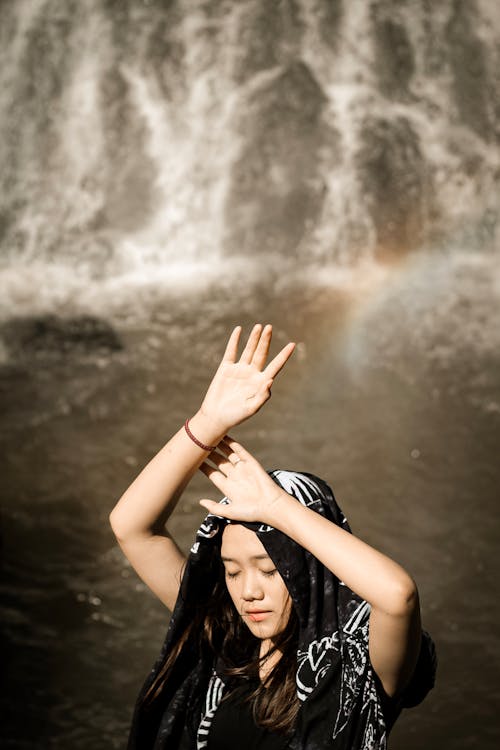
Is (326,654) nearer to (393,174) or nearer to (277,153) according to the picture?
(393,174)

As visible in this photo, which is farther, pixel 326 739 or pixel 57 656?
pixel 57 656

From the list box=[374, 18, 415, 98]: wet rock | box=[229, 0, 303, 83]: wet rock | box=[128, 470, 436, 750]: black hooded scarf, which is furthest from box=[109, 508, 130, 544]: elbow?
box=[229, 0, 303, 83]: wet rock

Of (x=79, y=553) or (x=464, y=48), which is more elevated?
(x=464, y=48)

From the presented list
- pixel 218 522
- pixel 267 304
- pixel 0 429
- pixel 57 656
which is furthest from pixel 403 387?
pixel 218 522

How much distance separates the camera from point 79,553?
19.2 feet

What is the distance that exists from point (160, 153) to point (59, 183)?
1.26 meters

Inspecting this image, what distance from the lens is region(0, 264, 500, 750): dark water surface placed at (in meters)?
4.88

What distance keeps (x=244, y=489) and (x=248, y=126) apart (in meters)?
10.2

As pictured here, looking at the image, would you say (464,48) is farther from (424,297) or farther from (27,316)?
(27,316)

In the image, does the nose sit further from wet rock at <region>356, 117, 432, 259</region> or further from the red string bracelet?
wet rock at <region>356, 117, 432, 259</region>

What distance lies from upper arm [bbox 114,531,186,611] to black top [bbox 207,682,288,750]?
287mm

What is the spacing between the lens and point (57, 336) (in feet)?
29.1

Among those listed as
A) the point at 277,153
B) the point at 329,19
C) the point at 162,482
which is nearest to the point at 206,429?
the point at 162,482

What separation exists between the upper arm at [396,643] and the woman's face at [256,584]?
0.81 ft
